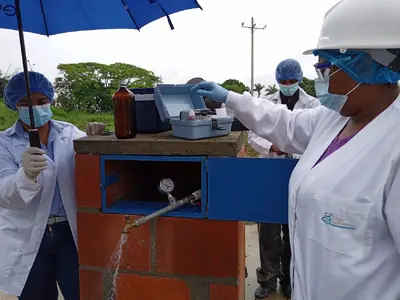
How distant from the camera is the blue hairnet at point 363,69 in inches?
45.5

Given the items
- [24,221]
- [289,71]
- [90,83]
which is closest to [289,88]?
[289,71]

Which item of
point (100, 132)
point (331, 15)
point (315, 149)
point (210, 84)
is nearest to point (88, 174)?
point (100, 132)

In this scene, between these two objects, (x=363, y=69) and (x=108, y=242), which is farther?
(x=108, y=242)

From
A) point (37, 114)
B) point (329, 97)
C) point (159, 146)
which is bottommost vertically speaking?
point (159, 146)

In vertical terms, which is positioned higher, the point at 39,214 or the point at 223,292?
the point at 39,214

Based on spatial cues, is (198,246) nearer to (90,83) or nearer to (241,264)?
(241,264)

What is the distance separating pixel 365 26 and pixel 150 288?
4.63ft

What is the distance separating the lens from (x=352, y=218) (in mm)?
1104

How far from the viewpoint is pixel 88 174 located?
1.79m

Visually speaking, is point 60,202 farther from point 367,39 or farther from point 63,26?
point 367,39

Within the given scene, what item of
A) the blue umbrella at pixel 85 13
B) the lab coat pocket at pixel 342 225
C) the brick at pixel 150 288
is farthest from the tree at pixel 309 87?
the brick at pixel 150 288

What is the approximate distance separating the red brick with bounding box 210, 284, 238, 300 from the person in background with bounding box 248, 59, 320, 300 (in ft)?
4.45

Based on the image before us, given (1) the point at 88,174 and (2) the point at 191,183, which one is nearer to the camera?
(1) the point at 88,174

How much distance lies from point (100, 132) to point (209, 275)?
2.81 ft
